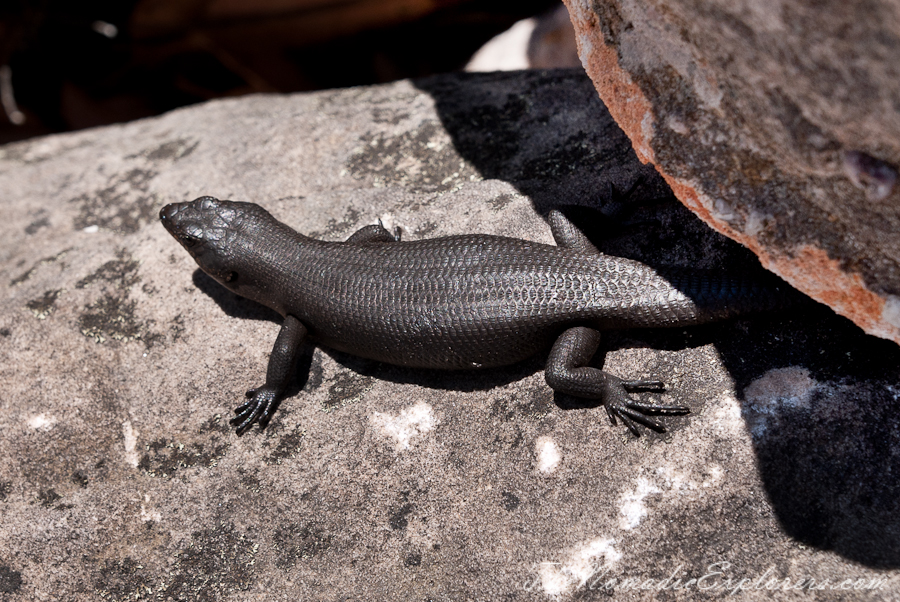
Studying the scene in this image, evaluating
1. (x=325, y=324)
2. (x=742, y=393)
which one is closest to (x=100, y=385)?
(x=325, y=324)

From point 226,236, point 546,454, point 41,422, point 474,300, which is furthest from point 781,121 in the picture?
point 41,422

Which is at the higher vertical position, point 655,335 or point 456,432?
point 655,335

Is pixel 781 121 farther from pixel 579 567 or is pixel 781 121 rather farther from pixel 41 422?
pixel 41 422

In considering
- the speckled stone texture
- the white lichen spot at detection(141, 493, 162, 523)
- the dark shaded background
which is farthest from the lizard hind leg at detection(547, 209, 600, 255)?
the dark shaded background

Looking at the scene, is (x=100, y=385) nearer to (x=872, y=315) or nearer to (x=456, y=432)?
(x=456, y=432)

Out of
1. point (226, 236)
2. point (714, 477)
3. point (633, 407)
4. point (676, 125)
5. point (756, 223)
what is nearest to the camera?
point (756, 223)

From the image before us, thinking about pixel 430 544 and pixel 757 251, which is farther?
pixel 430 544
